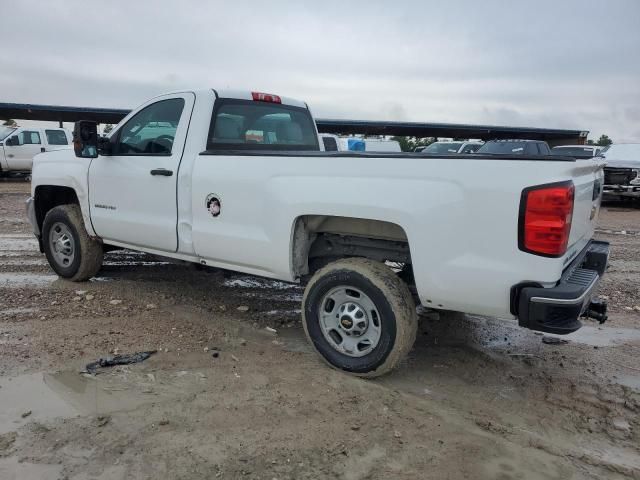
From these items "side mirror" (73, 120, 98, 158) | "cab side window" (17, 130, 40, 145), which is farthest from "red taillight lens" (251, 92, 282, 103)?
"cab side window" (17, 130, 40, 145)

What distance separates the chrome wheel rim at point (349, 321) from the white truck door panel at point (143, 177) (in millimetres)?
1616

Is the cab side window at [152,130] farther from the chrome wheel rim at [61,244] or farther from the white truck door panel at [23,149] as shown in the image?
the white truck door panel at [23,149]

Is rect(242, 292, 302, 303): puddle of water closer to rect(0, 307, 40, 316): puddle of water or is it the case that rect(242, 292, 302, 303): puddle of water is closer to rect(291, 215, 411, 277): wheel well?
rect(291, 215, 411, 277): wheel well

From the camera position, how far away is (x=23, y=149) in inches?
727

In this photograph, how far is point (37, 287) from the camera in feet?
18.6

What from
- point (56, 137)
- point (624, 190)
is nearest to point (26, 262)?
point (56, 137)

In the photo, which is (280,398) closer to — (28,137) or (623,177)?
(623,177)

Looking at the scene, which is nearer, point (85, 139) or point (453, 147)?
point (85, 139)

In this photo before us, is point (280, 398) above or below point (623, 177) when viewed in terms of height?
below

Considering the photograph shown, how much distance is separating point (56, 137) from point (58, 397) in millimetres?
18142

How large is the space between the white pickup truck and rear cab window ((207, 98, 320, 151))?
0.05 feet

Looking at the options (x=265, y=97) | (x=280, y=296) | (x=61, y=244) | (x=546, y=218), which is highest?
(x=265, y=97)

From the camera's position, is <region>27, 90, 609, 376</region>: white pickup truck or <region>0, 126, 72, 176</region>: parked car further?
<region>0, 126, 72, 176</region>: parked car

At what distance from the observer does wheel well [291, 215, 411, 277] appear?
3.73 m
